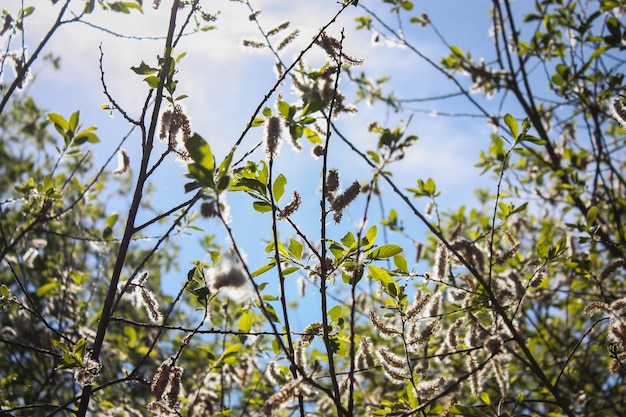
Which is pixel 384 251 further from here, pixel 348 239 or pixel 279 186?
pixel 279 186

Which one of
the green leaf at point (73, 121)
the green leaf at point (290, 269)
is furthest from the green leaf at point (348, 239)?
the green leaf at point (73, 121)

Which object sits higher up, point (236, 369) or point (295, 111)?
point (295, 111)

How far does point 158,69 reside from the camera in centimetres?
170

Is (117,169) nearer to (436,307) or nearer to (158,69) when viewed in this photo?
(158,69)

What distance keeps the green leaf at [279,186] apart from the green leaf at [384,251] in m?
0.37

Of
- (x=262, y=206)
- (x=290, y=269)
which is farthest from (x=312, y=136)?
(x=290, y=269)

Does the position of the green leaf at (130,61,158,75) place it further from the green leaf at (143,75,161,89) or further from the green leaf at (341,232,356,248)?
the green leaf at (341,232,356,248)

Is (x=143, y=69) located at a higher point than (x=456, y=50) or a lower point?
lower

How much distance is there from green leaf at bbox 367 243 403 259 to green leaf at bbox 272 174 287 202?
1.21 ft

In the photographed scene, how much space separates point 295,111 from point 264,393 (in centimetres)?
247

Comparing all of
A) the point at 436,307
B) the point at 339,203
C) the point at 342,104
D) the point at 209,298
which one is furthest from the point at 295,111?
the point at 436,307

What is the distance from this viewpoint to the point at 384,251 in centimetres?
172

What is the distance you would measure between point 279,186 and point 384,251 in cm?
42

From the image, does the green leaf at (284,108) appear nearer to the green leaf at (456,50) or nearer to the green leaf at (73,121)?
the green leaf at (73,121)
